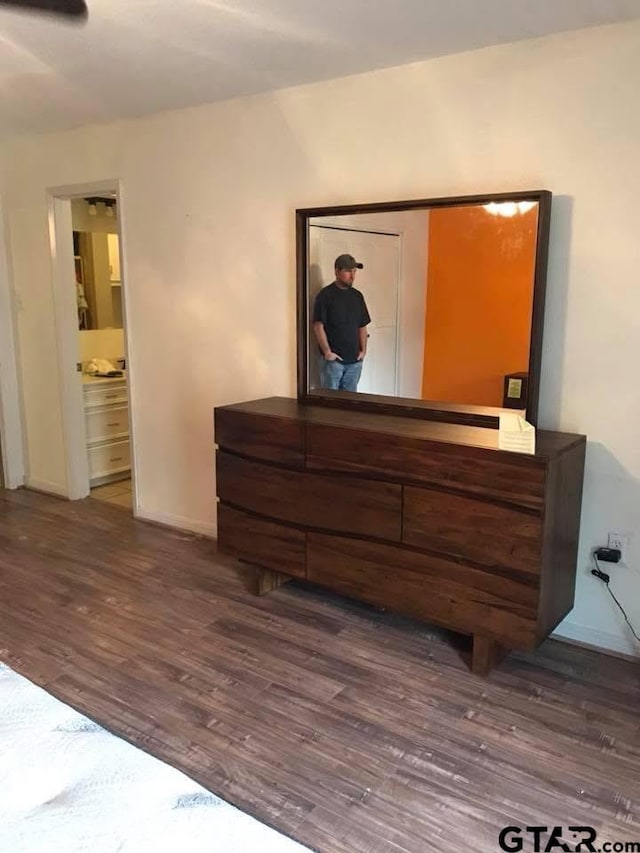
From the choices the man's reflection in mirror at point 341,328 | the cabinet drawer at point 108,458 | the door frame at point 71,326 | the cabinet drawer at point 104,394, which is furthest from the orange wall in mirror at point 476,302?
the cabinet drawer at point 108,458

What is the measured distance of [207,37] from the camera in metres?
2.58

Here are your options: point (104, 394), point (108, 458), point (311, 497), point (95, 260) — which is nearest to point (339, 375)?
point (311, 497)

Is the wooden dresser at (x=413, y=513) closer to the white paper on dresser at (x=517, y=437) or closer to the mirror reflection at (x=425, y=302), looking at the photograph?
the white paper on dresser at (x=517, y=437)

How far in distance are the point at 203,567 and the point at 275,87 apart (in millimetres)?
2410

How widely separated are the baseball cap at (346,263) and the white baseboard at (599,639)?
1.81 metres

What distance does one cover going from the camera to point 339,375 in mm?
3297

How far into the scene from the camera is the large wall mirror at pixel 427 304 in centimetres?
271

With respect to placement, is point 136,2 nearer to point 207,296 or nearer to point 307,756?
point 207,296

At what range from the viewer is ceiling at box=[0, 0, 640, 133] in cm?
230

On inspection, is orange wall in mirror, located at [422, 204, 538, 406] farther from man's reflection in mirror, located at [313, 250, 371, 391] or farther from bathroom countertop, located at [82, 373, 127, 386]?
bathroom countertop, located at [82, 373, 127, 386]

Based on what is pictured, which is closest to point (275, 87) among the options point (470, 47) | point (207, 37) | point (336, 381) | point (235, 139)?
point (235, 139)

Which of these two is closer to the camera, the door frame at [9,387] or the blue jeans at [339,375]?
the blue jeans at [339,375]

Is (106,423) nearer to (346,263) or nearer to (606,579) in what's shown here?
(346,263)

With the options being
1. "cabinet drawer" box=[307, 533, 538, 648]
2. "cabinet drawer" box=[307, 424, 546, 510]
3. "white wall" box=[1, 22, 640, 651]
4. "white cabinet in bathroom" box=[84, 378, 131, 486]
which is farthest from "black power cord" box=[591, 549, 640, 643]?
"white cabinet in bathroom" box=[84, 378, 131, 486]
